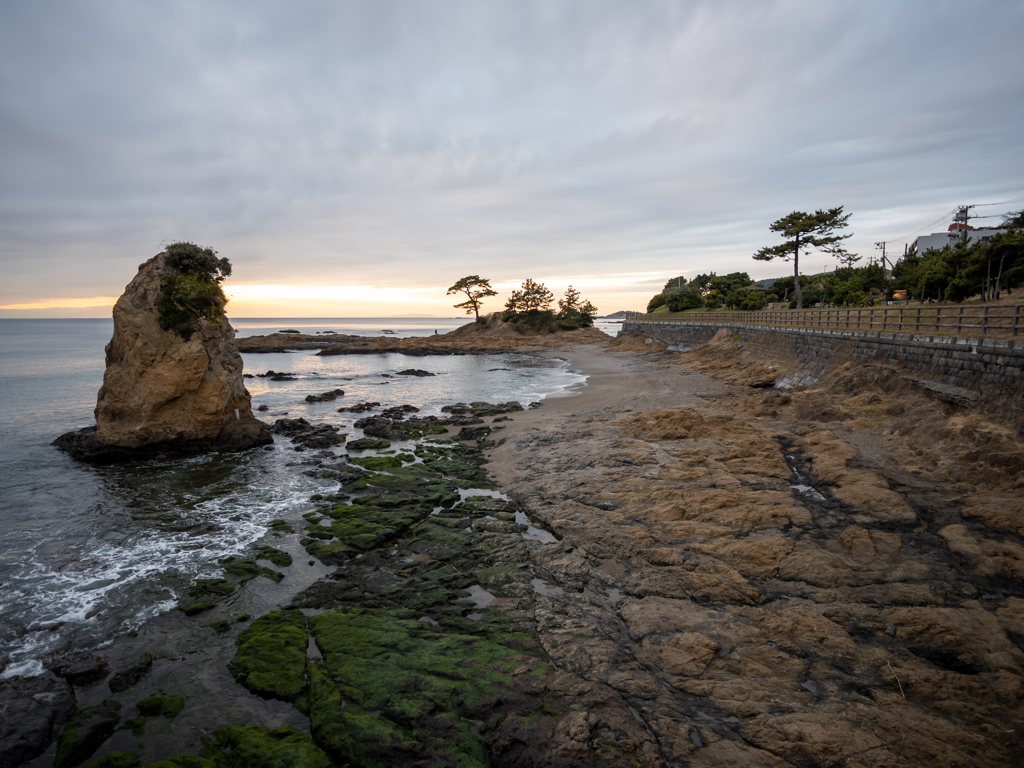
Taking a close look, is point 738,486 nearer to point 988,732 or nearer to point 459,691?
point 988,732

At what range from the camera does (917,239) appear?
7862 cm

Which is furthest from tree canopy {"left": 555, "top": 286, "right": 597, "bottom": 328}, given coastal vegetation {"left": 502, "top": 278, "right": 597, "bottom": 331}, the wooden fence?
the wooden fence

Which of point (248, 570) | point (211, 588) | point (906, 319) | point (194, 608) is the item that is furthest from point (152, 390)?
point (906, 319)

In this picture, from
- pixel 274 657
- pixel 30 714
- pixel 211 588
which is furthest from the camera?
pixel 211 588

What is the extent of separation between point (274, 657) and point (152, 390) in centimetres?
1393

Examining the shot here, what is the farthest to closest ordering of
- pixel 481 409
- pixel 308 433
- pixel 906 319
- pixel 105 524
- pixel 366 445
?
pixel 481 409 < pixel 906 319 < pixel 308 433 < pixel 366 445 < pixel 105 524

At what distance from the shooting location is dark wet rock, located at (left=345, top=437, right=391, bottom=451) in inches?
680

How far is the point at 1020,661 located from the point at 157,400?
21.5m

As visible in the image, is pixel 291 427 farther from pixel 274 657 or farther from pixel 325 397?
pixel 274 657

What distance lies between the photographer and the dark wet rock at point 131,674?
19.9 ft

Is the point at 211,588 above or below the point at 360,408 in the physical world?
below

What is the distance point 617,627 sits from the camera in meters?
6.70

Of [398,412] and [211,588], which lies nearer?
[211,588]

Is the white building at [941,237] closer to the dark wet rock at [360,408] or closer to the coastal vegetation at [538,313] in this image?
the coastal vegetation at [538,313]
